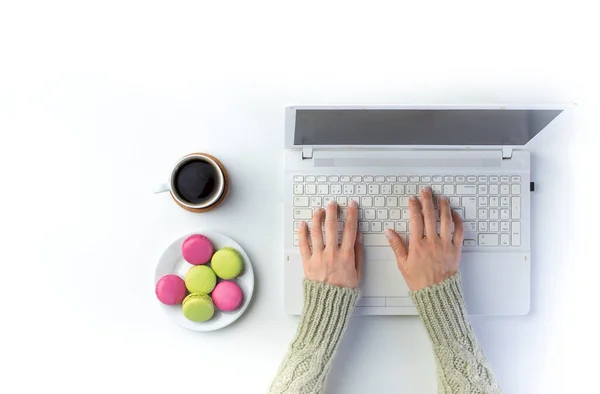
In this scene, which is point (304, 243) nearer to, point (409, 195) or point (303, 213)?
point (303, 213)

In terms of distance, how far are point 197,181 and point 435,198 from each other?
38cm

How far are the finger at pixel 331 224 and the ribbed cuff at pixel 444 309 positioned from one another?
5.9 inches

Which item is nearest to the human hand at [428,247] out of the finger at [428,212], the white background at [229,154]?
the finger at [428,212]

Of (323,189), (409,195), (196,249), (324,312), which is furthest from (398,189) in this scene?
(196,249)

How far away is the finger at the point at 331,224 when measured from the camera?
2.43 feet

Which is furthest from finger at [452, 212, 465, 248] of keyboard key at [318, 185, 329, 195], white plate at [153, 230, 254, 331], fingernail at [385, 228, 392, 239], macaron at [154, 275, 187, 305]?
macaron at [154, 275, 187, 305]

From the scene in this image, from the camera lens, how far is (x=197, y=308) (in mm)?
739

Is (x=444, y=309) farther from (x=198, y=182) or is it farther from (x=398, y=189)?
(x=198, y=182)

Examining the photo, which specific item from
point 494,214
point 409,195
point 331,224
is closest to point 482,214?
point 494,214

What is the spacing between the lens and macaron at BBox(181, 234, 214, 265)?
741 millimetres

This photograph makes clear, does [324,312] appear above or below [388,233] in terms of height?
below

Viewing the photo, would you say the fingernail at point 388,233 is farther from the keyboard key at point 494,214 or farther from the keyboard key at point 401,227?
the keyboard key at point 494,214

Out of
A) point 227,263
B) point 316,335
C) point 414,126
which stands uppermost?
point 414,126

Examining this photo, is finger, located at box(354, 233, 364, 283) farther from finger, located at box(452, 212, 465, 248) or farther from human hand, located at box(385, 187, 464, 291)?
finger, located at box(452, 212, 465, 248)
